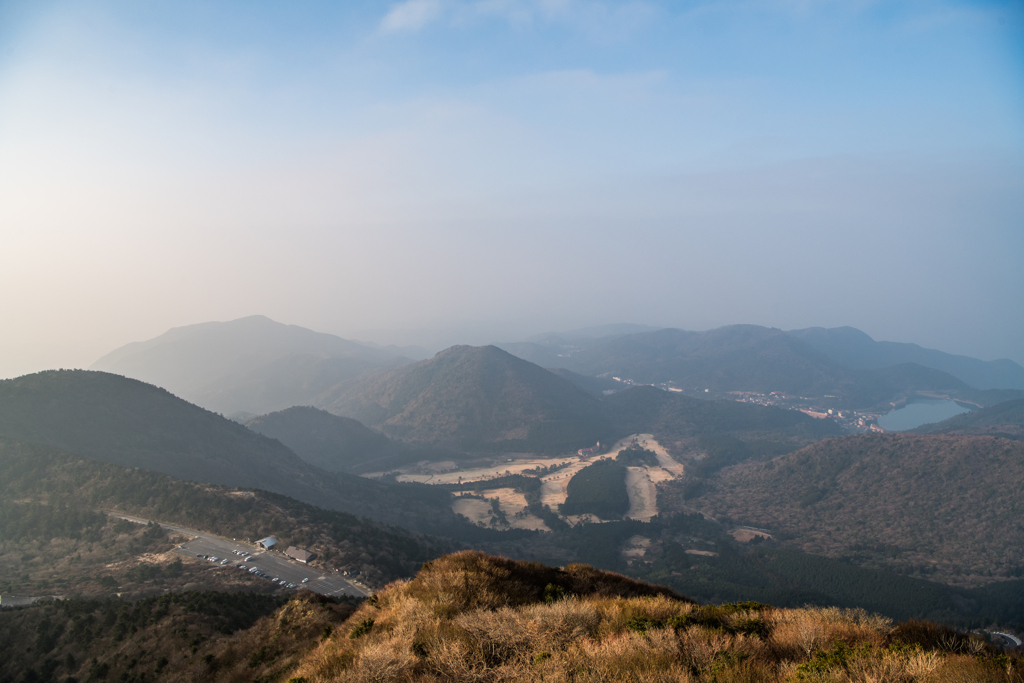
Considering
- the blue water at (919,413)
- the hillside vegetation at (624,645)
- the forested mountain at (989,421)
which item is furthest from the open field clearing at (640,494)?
the blue water at (919,413)

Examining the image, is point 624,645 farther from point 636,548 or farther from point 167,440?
point 167,440

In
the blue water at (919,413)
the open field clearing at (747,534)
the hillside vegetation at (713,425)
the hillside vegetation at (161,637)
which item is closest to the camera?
the hillside vegetation at (161,637)

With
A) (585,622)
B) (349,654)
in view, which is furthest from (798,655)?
(349,654)

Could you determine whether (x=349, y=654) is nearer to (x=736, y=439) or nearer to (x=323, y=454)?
(x=323, y=454)

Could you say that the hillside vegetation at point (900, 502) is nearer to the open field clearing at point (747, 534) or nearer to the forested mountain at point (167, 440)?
the open field clearing at point (747, 534)

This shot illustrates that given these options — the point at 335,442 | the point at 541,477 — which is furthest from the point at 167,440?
the point at 541,477

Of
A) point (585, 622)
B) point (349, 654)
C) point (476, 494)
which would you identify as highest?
point (585, 622)
